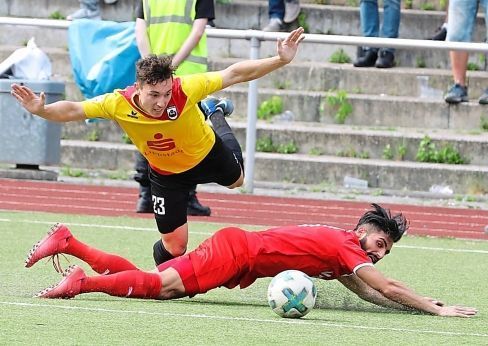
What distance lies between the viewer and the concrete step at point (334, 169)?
1502 centimetres

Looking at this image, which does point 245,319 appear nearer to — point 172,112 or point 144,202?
point 172,112

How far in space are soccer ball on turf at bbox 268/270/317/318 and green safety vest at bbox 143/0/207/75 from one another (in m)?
4.38

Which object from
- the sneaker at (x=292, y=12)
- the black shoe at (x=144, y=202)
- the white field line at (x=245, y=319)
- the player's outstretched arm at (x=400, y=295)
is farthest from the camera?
the sneaker at (x=292, y=12)

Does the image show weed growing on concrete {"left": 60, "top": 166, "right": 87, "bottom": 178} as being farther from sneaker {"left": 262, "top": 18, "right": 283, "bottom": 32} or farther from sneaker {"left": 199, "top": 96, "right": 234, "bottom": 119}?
sneaker {"left": 199, "top": 96, "right": 234, "bottom": 119}

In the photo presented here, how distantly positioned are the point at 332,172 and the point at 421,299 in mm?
7522

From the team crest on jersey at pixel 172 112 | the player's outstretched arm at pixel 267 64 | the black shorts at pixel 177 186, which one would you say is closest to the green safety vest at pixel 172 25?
the black shorts at pixel 177 186

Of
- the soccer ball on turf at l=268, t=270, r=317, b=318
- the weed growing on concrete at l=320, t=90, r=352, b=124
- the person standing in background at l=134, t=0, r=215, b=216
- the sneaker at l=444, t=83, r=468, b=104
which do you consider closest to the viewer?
the soccer ball on turf at l=268, t=270, r=317, b=318

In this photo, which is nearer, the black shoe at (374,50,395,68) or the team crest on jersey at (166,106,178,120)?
the team crest on jersey at (166,106,178,120)

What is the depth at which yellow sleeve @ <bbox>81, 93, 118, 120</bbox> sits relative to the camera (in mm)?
8492

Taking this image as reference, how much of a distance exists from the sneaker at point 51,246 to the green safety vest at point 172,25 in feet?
11.6

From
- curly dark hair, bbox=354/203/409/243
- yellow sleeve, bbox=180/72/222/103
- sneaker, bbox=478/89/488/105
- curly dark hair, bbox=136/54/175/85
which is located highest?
curly dark hair, bbox=136/54/175/85

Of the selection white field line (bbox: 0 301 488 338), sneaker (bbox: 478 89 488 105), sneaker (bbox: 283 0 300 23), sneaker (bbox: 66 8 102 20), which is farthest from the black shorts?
sneaker (bbox: 66 8 102 20)

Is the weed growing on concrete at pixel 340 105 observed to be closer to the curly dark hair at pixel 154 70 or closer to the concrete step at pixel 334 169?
the concrete step at pixel 334 169

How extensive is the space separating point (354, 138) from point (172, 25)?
14.7ft
